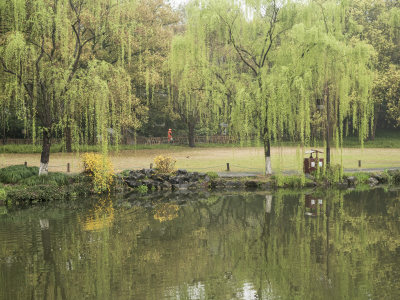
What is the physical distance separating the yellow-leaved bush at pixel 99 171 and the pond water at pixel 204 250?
235cm

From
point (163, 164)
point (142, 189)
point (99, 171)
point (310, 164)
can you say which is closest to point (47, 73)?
point (99, 171)

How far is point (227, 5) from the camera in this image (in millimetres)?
27141

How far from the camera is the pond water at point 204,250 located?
11.3m

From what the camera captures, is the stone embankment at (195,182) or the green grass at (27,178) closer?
the green grass at (27,178)

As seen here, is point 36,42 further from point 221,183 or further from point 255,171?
point 255,171

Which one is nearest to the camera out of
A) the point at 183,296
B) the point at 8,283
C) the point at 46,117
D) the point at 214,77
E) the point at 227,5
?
the point at 183,296

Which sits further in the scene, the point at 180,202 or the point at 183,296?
the point at 180,202

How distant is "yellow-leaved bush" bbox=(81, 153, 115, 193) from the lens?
24.9m

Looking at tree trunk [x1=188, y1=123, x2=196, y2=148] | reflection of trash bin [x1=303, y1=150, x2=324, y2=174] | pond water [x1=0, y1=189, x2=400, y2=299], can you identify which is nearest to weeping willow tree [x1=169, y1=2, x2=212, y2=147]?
reflection of trash bin [x1=303, y1=150, x2=324, y2=174]

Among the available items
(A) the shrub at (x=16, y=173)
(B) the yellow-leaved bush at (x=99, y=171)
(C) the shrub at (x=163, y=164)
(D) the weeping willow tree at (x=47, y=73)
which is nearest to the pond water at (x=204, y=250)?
(B) the yellow-leaved bush at (x=99, y=171)

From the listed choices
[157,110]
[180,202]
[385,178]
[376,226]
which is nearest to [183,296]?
[376,226]

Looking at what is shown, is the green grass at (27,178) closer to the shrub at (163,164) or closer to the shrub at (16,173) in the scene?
the shrub at (16,173)

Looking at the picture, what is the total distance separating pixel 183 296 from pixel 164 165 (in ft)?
57.3

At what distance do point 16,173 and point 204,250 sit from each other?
13735mm
